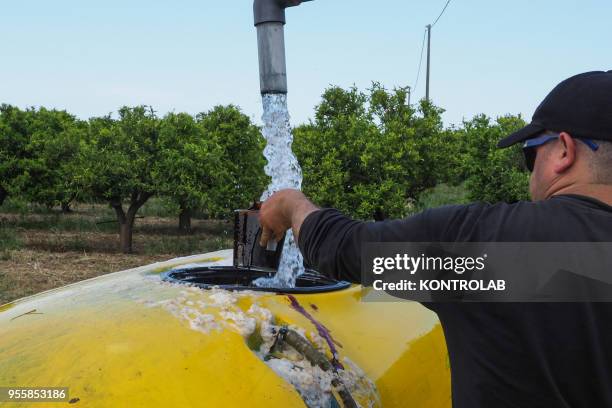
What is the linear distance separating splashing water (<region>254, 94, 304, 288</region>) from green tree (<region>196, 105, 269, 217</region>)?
1205cm

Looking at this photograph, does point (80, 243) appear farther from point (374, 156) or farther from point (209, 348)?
point (209, 348)

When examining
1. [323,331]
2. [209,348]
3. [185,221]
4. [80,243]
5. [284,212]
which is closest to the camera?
[284,212]

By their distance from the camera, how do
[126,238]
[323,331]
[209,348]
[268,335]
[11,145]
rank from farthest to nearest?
[11,145] → [126,238] → [323,331] → [268,335] → [209,348]

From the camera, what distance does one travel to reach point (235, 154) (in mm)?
16859

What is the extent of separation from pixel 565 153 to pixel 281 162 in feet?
4.91

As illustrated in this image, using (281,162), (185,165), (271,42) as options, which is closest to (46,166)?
(185,165)

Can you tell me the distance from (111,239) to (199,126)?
3.70m

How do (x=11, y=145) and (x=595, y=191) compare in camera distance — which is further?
(x=11, y=145)

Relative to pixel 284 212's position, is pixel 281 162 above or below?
above

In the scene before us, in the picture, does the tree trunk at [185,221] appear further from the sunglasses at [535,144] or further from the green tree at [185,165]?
the sunglasses at [535,144]

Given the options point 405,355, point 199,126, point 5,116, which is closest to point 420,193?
point 199,126

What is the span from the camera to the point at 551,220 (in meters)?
1.30

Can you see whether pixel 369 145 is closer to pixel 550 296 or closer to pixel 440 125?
pixel 440 125

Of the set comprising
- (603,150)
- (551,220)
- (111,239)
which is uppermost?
(603,150)
